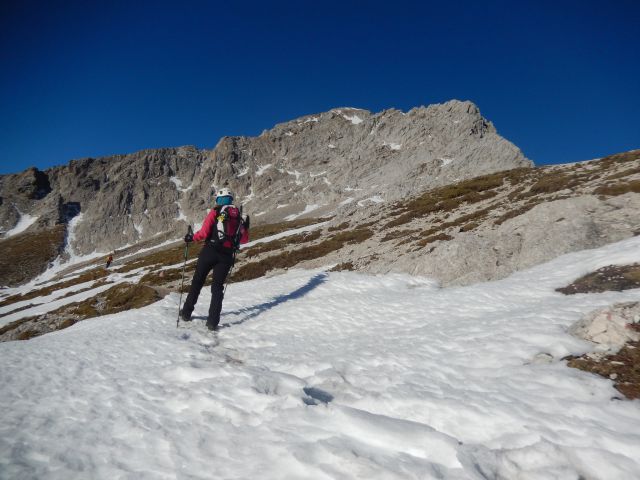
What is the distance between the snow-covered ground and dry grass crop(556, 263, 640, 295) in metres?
0.74

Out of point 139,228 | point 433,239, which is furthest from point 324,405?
point 139,228

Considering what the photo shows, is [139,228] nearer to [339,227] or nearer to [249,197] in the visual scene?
[249,197]

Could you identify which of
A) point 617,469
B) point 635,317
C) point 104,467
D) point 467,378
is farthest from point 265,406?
point 635,317

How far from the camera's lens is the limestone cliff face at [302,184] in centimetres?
12350

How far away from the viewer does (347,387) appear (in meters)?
5.94

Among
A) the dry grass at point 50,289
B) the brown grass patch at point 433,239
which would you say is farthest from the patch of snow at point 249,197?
the brown grass patch at point 433,239

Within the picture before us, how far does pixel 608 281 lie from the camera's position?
10188 millimetres

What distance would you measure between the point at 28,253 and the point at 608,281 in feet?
559

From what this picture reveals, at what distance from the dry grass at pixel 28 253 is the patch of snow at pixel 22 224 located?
68.5 feet

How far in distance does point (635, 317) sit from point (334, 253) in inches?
820

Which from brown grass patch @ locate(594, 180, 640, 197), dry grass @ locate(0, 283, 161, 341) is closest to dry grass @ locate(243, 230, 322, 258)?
dry grass @ locate(0, 283, 161, 341)

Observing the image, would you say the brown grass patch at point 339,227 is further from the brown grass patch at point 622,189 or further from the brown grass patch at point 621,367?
the brown grass patch at point 621,367

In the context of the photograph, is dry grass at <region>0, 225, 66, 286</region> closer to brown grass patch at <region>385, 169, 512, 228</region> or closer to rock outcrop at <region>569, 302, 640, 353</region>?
brown grass patch at <region>385, 169, 512, 228</region>

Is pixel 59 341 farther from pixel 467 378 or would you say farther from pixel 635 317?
pixel 635 317
